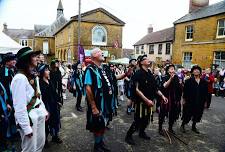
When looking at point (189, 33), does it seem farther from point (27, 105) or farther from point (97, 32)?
point (27, 105)

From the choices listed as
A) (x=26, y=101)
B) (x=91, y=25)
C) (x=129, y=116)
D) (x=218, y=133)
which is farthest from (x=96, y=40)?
(x=26, y=101)

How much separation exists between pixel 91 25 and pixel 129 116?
24.0 m

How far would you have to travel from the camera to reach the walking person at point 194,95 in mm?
5703

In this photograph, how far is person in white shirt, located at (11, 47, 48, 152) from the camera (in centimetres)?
252

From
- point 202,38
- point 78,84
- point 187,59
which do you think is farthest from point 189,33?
point 78,84

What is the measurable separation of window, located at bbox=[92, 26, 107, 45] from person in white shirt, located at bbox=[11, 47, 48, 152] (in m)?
27.7

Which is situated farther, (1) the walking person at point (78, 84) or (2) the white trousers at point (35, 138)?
(1) the walking person at point (78, 84)

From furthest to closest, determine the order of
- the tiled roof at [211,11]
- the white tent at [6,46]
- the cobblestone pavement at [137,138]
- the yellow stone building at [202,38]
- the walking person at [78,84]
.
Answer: the tiled roof at [211,11] < the yellow stone building at [202,38] < the walking person at [78,84] < the white tent at [6,46] < the cobblestone pavement at [137,138]

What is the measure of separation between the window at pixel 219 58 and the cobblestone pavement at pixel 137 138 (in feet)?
43.3

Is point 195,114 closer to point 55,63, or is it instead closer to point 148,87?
point 148,87

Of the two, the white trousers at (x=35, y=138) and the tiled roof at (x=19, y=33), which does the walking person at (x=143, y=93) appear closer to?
the white trousers at (x=35, y=138)

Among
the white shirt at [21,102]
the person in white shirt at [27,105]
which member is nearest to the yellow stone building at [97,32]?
the person in white shirt at [27,105]

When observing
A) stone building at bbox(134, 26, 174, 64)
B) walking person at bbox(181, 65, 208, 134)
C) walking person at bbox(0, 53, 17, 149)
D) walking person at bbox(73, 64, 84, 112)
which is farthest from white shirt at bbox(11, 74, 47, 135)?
stone building at bbox(134, 26, 174, 64)

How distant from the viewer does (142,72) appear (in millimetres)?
4699
